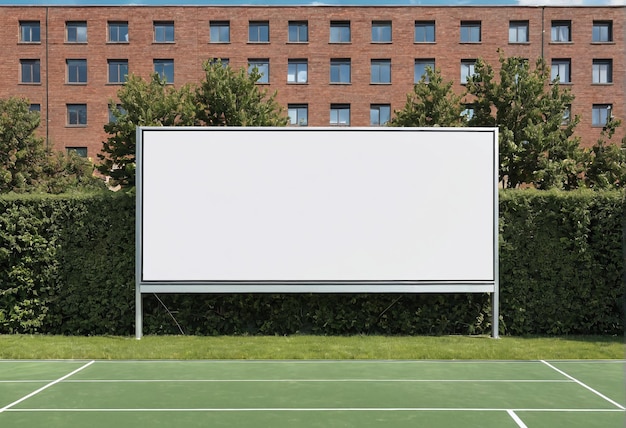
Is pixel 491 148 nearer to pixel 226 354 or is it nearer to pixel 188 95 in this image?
pixel 226 354

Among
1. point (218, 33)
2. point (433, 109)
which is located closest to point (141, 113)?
point (433, 109)

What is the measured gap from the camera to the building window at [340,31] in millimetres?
47844

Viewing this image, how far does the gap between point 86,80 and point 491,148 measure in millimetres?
41634

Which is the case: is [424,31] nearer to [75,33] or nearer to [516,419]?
[75,33]

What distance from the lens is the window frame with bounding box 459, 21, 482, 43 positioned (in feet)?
157

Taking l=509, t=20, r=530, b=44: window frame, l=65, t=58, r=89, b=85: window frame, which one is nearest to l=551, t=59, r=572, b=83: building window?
l=509, t=20, r=530, b=44: window frame

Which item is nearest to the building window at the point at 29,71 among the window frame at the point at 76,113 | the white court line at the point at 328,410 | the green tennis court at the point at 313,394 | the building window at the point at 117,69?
the window frame at the point at 76,113

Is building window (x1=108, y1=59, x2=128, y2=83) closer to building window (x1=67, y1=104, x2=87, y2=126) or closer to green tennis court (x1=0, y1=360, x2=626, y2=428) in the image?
building window (x1=67, y1=104, x2=87, y2=126)

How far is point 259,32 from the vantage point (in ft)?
156

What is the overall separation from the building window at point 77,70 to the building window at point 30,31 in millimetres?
3310

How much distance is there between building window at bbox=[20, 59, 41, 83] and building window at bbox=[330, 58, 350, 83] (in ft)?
76.9

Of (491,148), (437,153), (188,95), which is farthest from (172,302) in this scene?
(188,95)

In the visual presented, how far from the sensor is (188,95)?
95.9 feet

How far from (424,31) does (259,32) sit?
1324 cm
